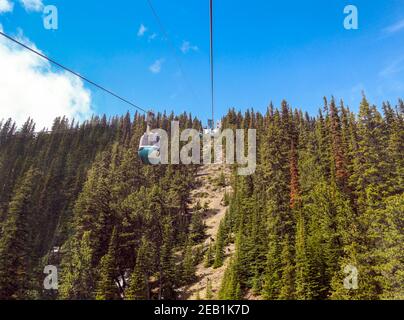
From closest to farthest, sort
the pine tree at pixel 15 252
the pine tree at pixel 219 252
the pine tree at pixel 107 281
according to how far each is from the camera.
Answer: the pine tree at pixel 15 252 → the pine tree at pixel 107 281 → the pine tree at pixel 219 252

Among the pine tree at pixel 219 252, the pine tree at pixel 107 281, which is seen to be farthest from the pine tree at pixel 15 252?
the pine tree at pixel 219 252

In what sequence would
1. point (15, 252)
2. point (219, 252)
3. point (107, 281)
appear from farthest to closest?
point (219, 252) < point (107, 281) < point (15, 252)

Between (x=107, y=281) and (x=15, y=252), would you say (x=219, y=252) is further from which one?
(x=15, y=252)

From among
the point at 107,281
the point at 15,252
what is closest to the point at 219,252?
the point at 107,281

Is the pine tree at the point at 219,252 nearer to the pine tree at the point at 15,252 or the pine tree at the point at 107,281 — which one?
the pine tree at the point at 107,281

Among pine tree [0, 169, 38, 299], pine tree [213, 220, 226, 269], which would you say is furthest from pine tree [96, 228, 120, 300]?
pine tree [213, 220, 226, 269]

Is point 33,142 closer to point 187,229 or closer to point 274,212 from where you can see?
point 187,229

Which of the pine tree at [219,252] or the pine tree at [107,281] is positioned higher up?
the pine tree at [219,252]

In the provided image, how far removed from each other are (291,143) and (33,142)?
392ft

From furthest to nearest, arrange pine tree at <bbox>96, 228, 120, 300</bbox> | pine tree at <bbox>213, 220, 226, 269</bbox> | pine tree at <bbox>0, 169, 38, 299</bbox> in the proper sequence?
pine tree at <bbox>213, 220, 226, 269</bbox> → pine tree at <bbox>96, 228, 120, 300</bbox> → pine tree at <bbox>0, 169, 38, 299</bbox>

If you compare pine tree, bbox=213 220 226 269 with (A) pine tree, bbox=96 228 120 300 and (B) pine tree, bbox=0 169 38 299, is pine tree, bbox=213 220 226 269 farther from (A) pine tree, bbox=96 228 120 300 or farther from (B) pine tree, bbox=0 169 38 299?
(B) pine tree, bbox=0 169 38 299

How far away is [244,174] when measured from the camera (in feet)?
251

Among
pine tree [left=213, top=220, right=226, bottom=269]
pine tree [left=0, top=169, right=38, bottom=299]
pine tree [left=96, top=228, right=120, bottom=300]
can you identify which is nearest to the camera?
pine tree [left=0, top=169, right=38, bottom=299]

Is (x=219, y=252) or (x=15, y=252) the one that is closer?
(x=15, y=252)
